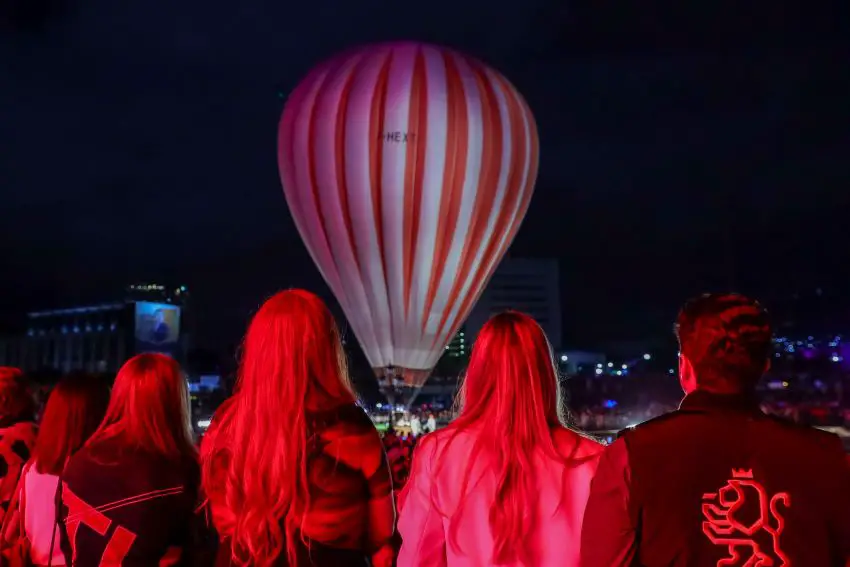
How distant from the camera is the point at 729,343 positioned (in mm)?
2506

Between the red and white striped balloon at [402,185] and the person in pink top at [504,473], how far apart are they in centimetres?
2187

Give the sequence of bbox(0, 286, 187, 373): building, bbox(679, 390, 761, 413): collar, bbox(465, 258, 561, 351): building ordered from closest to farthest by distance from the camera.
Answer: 1. bbox(679, 390, 761, 413): collar
2. bbox(0, 286, 187, 373): building
3. bbox(465, 258, 561, 351): building

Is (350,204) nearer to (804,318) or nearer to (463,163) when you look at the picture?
(463,163)

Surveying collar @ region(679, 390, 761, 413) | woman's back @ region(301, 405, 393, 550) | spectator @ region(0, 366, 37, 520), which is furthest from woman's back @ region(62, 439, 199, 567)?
collar @ region(679, 390, 761, 413)

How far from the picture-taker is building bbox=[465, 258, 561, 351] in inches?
5394

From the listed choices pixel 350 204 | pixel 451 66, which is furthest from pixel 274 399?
pixel 451 66

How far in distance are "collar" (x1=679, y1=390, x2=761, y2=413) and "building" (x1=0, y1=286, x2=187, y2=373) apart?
3733 inches

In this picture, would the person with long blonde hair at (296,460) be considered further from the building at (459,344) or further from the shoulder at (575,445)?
the building at (459,344)

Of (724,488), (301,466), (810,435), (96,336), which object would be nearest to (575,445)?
(724,488)

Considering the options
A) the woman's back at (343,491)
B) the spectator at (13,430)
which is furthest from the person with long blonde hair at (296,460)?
the spectator at (13,430)

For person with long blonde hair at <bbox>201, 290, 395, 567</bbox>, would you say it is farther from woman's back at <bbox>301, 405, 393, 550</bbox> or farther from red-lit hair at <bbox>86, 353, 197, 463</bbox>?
red-lit hair at <bbox>86, 353, 197, 463</bbox>

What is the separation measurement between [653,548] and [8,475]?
12.6 ft

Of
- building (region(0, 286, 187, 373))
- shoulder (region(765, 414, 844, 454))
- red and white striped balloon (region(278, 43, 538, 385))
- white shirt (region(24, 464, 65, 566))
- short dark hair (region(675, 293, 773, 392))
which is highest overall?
red and white striped balloon (region(278, 43, 538, 385))

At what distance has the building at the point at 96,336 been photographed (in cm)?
9581
